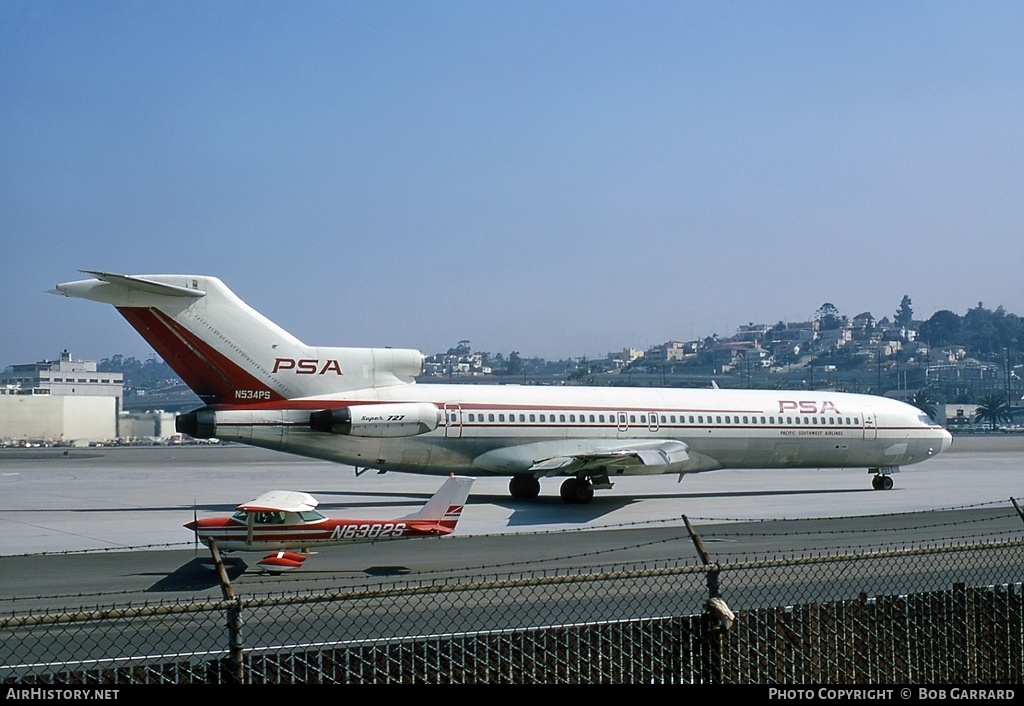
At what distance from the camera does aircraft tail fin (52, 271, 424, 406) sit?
25312 millimetres

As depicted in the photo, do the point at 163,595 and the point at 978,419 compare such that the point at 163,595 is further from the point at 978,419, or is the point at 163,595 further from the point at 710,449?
the point at 978,419

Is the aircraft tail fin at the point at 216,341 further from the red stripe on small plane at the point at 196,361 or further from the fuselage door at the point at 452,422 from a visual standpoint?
the fuselage door at the point at 452,422

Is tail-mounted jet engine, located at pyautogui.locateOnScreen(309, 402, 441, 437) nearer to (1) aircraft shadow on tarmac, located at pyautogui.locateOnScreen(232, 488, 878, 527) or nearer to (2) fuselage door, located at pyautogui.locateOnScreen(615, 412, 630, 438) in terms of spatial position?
(1) aircraft shadow on tarmac, located at pyautogui.locateOnScreen(232, 488, 878, 527)

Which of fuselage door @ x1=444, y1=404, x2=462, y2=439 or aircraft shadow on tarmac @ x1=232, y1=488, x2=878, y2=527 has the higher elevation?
fuselage door @ x1=444, y1=404, x2=462, y2=439

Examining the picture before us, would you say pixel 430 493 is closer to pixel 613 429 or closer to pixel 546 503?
pixel 546 503

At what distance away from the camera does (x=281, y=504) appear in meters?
17.1

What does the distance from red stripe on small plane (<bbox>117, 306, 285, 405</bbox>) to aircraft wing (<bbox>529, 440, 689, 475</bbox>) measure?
321 inches

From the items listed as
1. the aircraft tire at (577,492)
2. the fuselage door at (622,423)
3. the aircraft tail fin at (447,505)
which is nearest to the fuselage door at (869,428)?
the fuselage door at (622,423)

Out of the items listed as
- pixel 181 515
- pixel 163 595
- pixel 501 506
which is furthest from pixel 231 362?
pixel 163 595

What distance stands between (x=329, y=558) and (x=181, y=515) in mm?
9809

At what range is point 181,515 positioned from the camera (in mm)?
26062

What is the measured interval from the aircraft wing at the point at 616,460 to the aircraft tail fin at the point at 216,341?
242 inches

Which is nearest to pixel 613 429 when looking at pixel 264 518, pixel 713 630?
pixel 264 518

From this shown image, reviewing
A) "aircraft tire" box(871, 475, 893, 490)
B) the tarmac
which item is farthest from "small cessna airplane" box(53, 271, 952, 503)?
"aircraft tire" box(871, 475, 893, 490)
